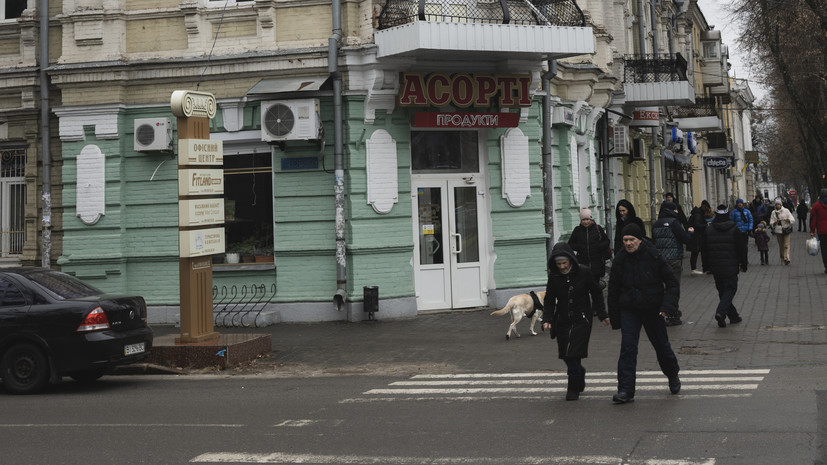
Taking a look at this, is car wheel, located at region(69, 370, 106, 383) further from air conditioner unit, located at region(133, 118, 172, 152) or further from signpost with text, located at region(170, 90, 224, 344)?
air conditioner unit, located at region(133, 118, 172, 152)

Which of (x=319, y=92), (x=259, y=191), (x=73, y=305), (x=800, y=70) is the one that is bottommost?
(x=73, y=305)

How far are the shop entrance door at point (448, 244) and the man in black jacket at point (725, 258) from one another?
448 centimetres

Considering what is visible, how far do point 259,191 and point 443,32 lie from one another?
14.8ft

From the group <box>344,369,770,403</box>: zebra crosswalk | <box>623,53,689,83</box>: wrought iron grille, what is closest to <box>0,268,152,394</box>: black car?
<box>344,369,770,403</box>: zebra crosswalk

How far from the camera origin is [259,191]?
16766 millimetres

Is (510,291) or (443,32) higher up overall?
(443,32)

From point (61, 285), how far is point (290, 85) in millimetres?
6211

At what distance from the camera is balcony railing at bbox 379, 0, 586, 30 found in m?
15.7

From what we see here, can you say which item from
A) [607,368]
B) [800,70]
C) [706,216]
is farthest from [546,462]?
[800,70]

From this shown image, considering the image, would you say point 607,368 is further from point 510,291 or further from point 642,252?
point 510,291

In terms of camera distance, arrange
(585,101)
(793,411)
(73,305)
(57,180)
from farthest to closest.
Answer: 1. (585,101)
2. (57,180)
3. (73,305)
4. (793,411)

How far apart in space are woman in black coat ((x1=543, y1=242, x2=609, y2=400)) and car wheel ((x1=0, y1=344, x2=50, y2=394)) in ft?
19.0

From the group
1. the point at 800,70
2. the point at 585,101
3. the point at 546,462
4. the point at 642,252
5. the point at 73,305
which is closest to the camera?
the point at 546,462

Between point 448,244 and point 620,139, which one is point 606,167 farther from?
point 448,244
